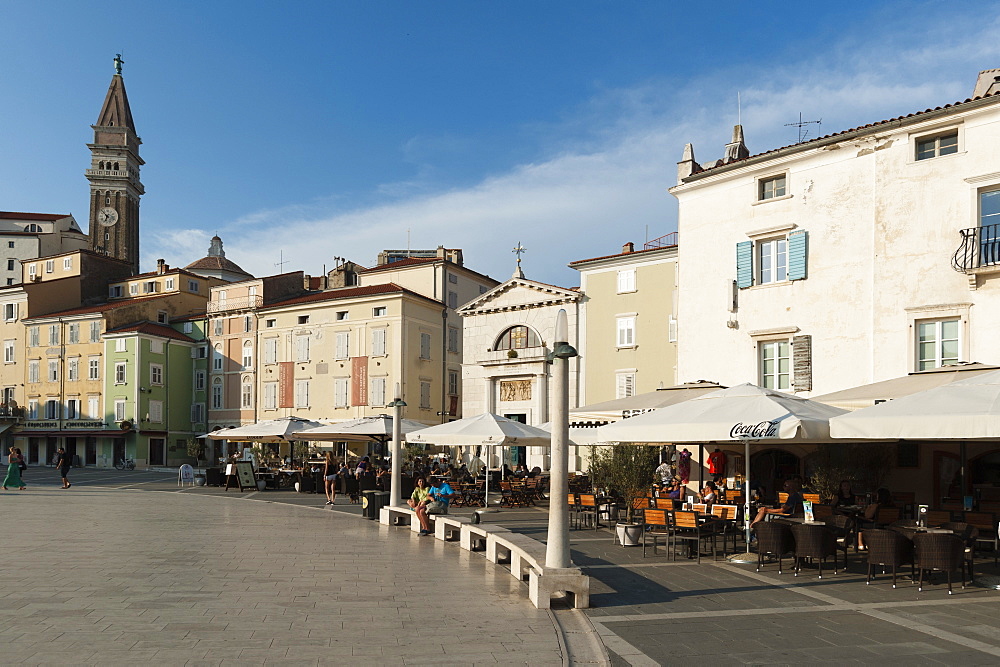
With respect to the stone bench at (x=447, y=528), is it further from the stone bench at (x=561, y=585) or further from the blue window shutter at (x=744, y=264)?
the blue window shutter at (x=744, y=264)

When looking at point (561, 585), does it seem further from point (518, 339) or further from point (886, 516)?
point (518, 339)

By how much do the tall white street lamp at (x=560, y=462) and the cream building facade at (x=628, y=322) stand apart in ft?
78.7

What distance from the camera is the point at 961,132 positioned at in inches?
764

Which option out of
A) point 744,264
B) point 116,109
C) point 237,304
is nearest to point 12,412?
point 237,304

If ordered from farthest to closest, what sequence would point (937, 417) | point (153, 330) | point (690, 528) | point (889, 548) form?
point (153, 330)
point (690, 528)
point (889, 548)
point (937, 417)

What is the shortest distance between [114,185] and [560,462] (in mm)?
87631

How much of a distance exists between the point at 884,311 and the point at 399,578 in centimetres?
1435

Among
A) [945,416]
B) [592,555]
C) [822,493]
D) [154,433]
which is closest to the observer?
[945,416]

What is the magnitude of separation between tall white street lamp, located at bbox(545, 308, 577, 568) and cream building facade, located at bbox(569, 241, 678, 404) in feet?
78.7

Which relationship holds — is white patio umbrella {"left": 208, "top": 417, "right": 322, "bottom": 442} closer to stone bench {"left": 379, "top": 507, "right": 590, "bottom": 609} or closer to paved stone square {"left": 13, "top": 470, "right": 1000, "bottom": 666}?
stone bench {"left": 379, "top": 507, "right": 590, "bottom": 609}

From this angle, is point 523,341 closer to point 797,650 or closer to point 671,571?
point 671,571

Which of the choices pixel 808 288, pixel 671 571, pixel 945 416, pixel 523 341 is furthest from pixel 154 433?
pixel 945 416

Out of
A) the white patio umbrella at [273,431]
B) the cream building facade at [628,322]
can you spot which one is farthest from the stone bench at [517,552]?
the cream building facade at [628,322]

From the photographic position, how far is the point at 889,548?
33.7 ft
